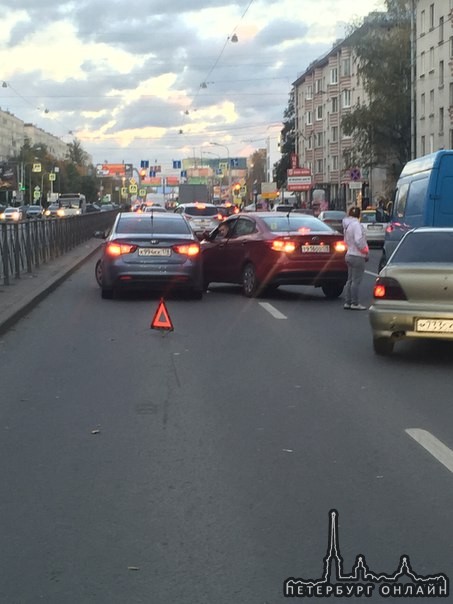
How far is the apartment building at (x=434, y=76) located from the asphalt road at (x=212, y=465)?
4660 cm

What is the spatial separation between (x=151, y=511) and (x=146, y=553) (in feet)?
2.14

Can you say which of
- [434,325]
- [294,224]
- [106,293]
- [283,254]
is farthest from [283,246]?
[434,325]

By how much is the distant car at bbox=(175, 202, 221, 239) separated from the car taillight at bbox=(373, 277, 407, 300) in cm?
2531

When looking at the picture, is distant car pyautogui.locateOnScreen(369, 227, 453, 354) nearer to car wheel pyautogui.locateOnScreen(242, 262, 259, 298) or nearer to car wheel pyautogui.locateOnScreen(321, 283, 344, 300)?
car wheel pyautogui.locateOnScreen(242, 262, 259, 298)

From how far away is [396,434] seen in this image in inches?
279

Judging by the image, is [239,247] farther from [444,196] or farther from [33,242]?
[33,242]

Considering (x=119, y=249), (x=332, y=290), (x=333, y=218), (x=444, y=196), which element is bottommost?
(x=333, y=218)

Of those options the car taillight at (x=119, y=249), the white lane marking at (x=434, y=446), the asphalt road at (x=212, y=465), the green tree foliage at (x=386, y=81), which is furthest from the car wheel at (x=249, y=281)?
the green tree foliage at (x=386, y=81)

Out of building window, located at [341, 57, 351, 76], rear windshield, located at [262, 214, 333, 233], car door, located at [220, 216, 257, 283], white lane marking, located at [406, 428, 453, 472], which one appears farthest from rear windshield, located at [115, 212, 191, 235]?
building window, located at [341, 57, 351, 76]

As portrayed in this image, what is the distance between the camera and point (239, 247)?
17.8 metres

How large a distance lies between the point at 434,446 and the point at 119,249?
34.6 ft

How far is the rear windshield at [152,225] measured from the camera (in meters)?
17.2

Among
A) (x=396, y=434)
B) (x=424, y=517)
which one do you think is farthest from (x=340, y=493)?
(x=396, y=434)

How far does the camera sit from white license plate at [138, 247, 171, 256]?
16.6 metres
